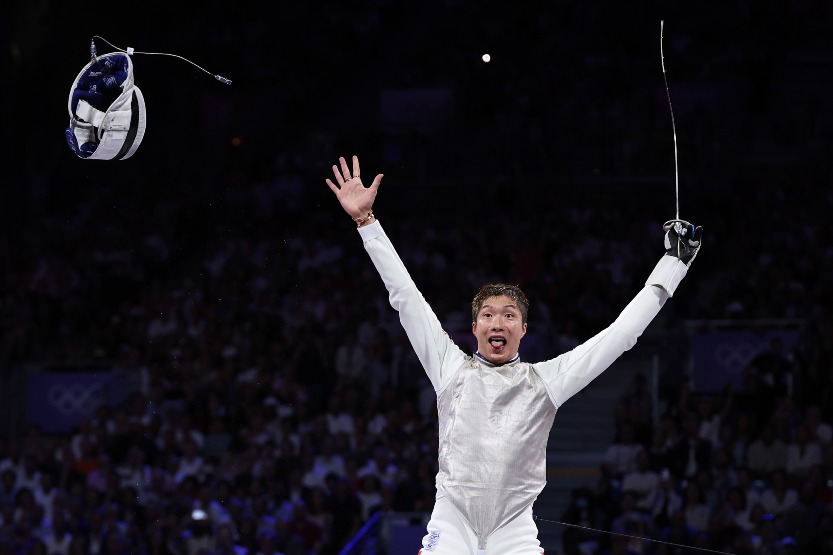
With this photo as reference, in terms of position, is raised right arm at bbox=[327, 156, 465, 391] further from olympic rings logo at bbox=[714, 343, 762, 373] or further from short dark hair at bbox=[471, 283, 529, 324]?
olympic rings logo at bbox=[714, 343, 762, 373]

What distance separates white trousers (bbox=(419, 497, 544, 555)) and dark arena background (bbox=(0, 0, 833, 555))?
1.72 metres

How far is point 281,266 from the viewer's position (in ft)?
43.8

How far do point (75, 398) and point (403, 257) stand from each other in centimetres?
344

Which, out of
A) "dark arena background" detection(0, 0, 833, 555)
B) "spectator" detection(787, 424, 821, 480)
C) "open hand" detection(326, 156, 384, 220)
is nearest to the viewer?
"open hand" detection(326, 156, 384, 220)

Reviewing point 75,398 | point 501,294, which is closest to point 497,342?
point 501,294

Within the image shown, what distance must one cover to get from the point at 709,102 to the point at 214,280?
19.9 feet

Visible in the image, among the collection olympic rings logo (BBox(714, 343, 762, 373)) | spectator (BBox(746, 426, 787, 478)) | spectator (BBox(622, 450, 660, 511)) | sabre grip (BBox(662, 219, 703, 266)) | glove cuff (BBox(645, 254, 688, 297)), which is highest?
sabre grip (BBox(662, 219, 703, 266))

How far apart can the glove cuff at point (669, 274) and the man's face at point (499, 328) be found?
17.2 inches

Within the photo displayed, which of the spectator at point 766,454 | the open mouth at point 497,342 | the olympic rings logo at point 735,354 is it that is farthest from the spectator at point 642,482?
the open mouth at point 497,342

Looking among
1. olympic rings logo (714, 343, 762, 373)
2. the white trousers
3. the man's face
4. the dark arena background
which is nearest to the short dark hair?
the man's face

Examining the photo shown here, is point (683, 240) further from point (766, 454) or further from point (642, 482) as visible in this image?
point (766, 454)

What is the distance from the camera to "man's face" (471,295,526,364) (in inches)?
165

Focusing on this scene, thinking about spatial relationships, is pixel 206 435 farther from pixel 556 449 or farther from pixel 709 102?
pixel 709 102

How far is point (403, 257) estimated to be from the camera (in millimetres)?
13422
